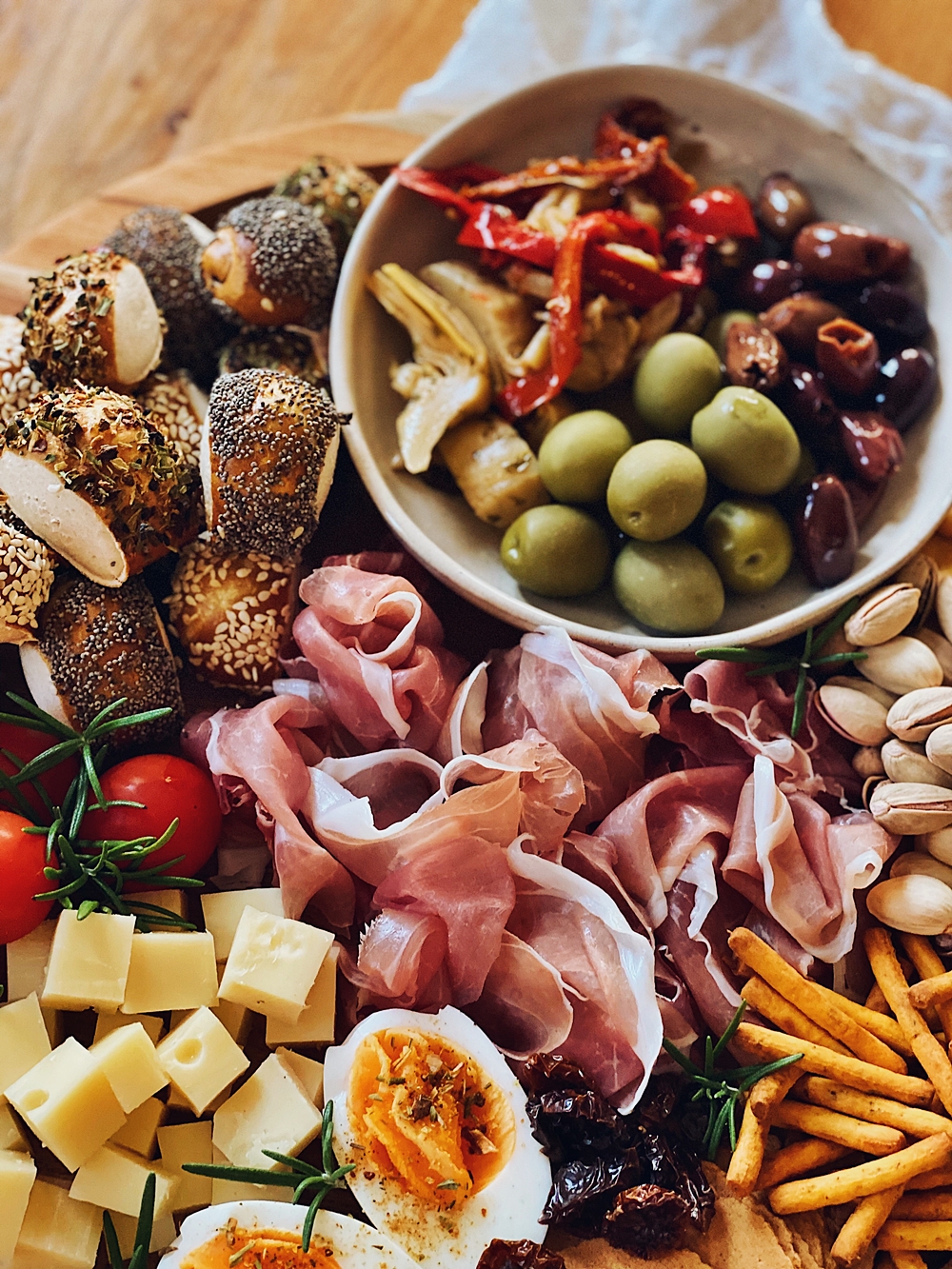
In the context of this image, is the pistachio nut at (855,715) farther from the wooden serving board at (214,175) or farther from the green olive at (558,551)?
the wooden serving board at (214,175)

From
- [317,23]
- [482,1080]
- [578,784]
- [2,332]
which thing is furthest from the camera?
[317,23]

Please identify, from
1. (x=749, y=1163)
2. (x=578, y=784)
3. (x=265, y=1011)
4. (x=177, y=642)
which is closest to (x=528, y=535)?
(x=578, y=784)

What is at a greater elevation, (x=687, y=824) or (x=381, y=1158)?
(x=687, y=824)

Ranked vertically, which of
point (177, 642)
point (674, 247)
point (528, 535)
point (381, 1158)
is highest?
point (674, 247)

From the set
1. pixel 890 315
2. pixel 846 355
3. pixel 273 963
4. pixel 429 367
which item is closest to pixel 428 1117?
pixel 273 963

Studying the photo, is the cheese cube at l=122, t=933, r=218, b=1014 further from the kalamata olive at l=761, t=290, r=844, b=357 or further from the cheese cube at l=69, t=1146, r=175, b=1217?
the kalamata olive at l=761, t=290, r=844, b=357

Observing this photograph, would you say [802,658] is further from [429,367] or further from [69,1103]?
[69,1103]

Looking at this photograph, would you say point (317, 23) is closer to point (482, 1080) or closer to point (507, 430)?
point (507, 430)
